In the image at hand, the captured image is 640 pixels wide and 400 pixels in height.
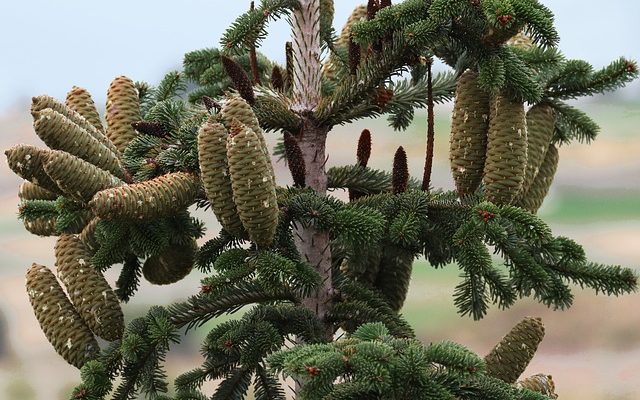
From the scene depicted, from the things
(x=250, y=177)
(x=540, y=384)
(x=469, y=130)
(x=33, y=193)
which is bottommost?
(x=540, y=384)

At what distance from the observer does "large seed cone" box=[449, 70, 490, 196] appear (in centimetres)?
173

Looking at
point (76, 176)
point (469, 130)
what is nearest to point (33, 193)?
point (76, 176)

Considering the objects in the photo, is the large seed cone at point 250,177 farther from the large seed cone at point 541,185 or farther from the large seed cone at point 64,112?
the large seed cone at point 541,185

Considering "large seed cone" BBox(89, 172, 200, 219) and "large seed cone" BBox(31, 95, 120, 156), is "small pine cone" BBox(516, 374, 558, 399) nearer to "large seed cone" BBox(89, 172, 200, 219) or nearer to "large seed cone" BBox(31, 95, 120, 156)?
"large seed cone" BBox(89, 172, 200, 219)

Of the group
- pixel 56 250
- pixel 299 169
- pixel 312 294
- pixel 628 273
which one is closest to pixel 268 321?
pixel 312 294

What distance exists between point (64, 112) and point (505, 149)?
0.65 m

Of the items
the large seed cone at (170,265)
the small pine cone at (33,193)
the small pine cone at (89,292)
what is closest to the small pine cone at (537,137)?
the large seed cone at (170,265)

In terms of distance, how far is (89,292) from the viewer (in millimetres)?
1853

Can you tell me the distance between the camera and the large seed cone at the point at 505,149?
1.68 metres

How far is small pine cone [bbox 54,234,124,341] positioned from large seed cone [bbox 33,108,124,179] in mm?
176

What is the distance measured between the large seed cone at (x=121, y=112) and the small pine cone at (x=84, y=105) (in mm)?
21

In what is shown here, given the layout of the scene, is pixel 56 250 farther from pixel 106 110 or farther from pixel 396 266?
pixel 396 266

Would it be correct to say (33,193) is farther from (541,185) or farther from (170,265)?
(541,185)

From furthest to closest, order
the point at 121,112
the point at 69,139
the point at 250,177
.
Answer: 1. the point at 121,112
2. the point at 69,139
3. the point at 250,177
